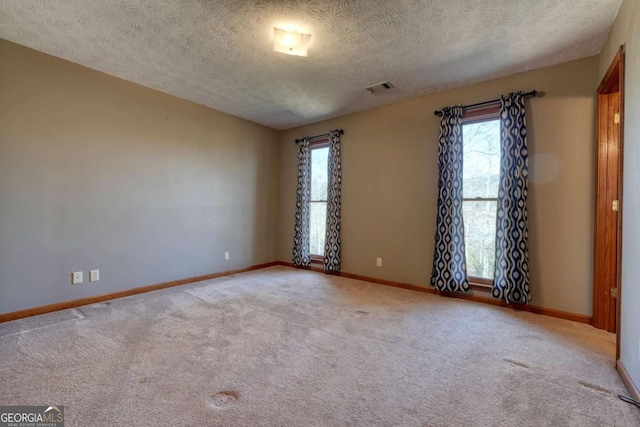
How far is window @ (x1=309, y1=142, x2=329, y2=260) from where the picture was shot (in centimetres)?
495

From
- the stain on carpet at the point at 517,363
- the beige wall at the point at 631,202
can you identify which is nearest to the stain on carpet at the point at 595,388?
the beige wall at the point at 631,202

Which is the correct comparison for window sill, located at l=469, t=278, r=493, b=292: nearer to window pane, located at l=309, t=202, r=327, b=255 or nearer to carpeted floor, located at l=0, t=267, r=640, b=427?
carpeted floor, located at l=0, t=267, r=640, b=427

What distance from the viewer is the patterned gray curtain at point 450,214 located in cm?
341

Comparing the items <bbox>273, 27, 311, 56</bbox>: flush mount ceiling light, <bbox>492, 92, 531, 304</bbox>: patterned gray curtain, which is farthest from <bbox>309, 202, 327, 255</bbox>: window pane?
<bbox>273, 27, 311, 56</bbox>: flush mount ceiling light

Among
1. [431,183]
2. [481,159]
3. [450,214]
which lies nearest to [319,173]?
[431,183]

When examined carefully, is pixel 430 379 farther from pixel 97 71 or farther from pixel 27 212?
pixel 97 71

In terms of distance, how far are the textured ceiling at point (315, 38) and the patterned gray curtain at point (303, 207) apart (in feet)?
5.03

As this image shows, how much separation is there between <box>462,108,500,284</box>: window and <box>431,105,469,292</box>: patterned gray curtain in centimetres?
11

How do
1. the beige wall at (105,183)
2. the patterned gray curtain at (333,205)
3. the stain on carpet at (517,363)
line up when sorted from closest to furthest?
the stain on carpet at (517,363) < the beige wall at (105,183) < the patterned gray curtain at (333,205)

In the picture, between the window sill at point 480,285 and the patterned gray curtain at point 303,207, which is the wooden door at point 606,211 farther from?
the patterned gray curtain at point 303,207

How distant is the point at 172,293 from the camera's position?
11.6 ft

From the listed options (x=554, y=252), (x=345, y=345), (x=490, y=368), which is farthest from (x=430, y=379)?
(x=554, y=252)

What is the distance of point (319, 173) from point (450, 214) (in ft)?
7.68

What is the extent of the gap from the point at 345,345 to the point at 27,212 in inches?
126
